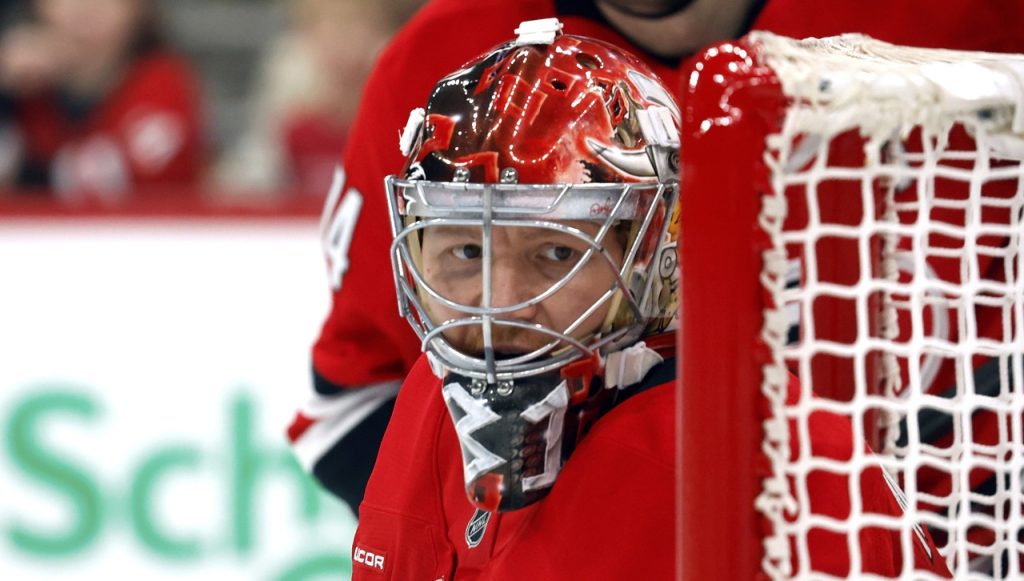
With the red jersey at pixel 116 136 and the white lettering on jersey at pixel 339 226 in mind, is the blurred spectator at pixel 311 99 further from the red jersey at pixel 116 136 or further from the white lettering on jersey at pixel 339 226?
the white lettering on jersey at pixel 339 226

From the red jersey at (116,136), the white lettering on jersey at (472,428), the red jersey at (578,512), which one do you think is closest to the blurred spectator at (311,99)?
the red jersey at (116,136)

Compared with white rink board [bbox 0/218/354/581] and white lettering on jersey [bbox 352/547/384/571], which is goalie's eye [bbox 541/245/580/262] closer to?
white lettering on jersey [bbox 352/547/384/571]

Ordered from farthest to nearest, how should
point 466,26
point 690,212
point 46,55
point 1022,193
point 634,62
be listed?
point 46,55, point 466,26, point 634,62, point 1022,193, point 690,212

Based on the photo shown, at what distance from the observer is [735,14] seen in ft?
4.53

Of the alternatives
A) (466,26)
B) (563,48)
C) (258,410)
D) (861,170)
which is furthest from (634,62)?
(258,410)

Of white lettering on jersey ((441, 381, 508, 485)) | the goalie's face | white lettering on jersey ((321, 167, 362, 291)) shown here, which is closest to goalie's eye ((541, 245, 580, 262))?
the goalie's face

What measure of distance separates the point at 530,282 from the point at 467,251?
0.06 metres

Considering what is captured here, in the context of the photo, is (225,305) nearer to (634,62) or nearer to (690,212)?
(634,62)

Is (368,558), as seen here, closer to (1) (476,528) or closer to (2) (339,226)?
(1) (476,528)

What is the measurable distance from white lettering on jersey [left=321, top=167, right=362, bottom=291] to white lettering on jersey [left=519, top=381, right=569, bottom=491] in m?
0.65

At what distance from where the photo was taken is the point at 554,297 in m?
1.02

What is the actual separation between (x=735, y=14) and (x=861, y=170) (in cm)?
55

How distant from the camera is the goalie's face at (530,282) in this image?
1005mm

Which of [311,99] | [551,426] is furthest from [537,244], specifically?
[311,99]
